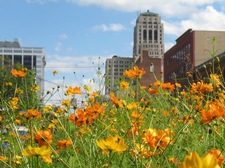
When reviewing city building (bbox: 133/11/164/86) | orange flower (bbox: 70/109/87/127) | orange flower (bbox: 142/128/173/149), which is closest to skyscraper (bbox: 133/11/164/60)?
city building (bbox: 133/11/164/86)

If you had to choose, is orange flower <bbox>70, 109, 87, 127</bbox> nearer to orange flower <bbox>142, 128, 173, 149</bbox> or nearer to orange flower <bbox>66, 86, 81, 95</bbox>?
orange flower <bbox>142, 128, 173, 149</bbox>

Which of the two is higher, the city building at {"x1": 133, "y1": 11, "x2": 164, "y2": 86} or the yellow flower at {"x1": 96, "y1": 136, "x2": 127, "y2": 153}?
the city building at {"x1": 133, "y1": 11, "x2": 164, "y2": 86}

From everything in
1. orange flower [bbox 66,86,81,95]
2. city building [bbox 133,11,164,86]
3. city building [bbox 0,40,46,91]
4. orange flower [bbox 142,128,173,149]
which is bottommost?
orange flower [bbox 142,128,173,149]

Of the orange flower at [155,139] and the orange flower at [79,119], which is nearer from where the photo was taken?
the orange flower at [155,139]

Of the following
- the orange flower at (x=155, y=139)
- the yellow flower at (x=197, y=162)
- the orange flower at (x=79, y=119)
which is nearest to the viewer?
the yellow flower at (x=197, y=162)

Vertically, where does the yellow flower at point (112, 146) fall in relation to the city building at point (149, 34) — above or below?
below

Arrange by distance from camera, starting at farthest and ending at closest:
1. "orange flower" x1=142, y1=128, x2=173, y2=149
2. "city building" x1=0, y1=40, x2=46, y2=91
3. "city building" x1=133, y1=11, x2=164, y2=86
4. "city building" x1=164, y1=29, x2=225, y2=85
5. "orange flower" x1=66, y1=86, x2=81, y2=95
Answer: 1. "city building" x1=133, y1=11, x2=164, y2=86
2. "city building" x1=0, y1=40, x2=46, y2=91
3. "city building" x1=164, y1=29, x2=225, y2=85
4. "orange flower" x1=66, y1=86, x2=81, y2=95
5. "orange flower" x1=142, y1=128, x2=173, y2=149

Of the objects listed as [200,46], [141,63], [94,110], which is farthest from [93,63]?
[141,63]

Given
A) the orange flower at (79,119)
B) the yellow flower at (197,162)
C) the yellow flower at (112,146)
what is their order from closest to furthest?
the yellow flower at (197,162), the yellow flower at (112,146), the orange flower at (79,119)

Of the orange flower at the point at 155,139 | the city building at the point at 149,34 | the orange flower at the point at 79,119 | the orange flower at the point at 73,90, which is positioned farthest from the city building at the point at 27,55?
the orange flower at the point at 155,139

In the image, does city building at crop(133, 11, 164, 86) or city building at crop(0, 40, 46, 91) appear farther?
city building at crop(133, 11, 164, 86)

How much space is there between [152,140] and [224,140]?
23 centimetres

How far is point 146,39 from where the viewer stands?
107688mm

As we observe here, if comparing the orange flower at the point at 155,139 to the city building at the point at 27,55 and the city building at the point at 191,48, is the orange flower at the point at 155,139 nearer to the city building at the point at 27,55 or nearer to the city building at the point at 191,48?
the city building at the point at 191,48
